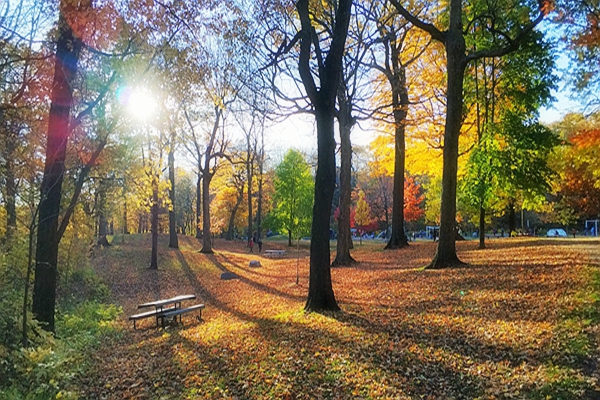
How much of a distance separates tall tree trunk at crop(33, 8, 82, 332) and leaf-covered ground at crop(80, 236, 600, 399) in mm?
1697

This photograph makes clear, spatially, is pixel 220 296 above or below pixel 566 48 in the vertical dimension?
below

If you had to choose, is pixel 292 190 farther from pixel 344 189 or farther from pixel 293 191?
pixel 344 189

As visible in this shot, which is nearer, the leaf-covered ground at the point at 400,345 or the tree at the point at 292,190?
the leaf-covered ground at the point at 400,345

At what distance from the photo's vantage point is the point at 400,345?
5516mm

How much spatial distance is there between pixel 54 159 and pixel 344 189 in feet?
36.8

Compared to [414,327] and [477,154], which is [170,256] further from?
[414,327]

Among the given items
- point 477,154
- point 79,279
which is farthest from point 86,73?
point 477,154

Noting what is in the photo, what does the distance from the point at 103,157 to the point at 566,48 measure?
53.2 feet

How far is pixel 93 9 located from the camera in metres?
6.83

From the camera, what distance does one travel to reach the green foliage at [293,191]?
32.1 meters

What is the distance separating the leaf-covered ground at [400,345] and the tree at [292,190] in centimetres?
2118

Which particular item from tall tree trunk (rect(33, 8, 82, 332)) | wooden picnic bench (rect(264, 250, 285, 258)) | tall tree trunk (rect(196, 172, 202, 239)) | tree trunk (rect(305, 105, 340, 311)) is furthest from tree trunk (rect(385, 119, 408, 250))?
tall tree trunk (rect(196, 172, 202, 239))

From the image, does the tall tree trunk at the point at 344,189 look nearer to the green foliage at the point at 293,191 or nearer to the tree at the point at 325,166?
the tree at the point at 325,166

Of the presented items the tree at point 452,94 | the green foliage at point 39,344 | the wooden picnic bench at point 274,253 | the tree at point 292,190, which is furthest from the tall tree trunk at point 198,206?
the tree at point 452,94
